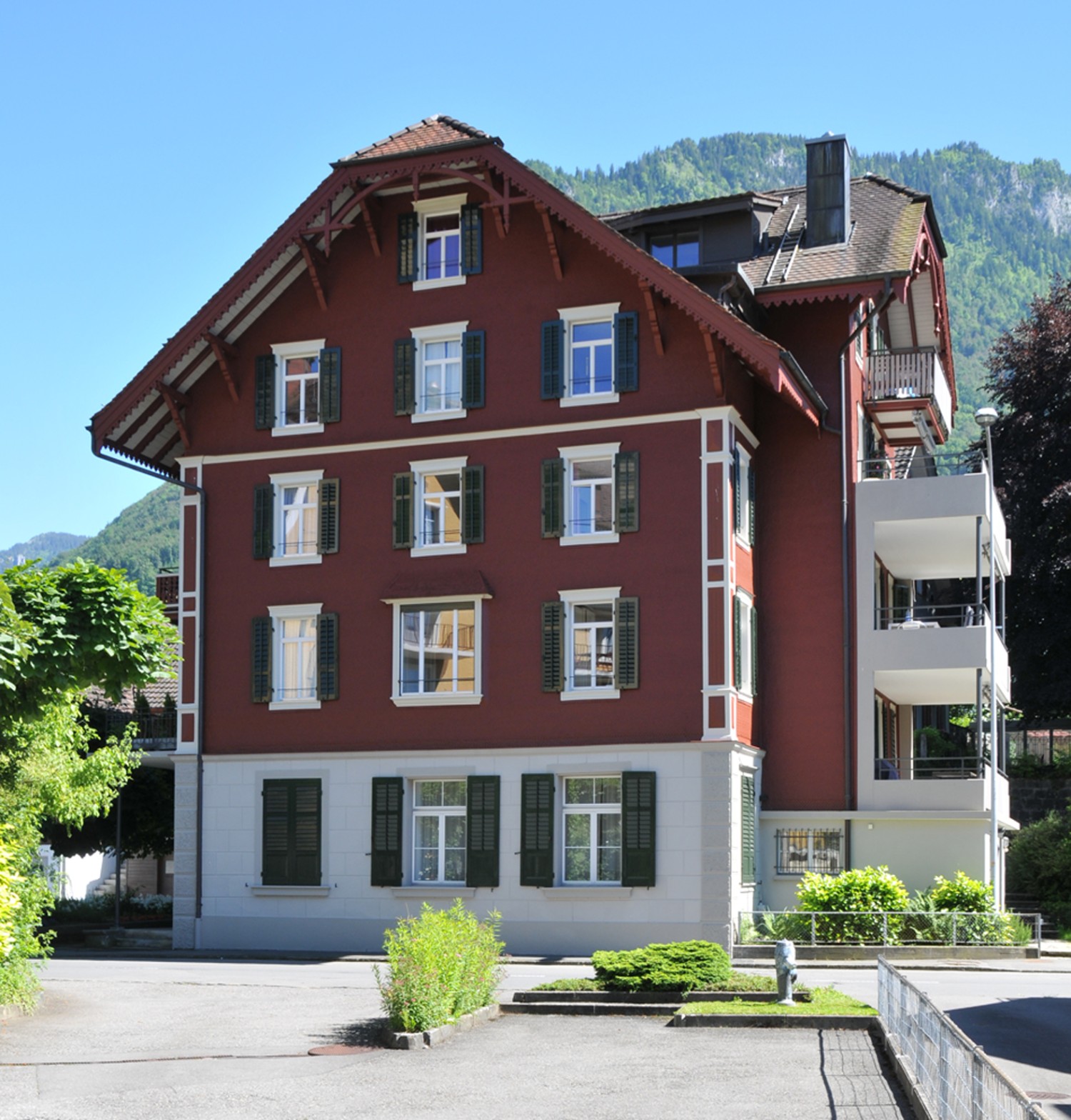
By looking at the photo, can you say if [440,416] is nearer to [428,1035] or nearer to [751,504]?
[751,504]

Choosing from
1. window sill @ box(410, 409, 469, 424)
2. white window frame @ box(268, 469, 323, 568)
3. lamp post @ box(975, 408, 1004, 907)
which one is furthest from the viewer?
white window frame @ box(268, 469, 323, 568)

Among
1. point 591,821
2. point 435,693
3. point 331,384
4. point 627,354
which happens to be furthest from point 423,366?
point 591,821

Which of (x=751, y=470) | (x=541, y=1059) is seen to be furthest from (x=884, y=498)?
(x=541, y=1059)

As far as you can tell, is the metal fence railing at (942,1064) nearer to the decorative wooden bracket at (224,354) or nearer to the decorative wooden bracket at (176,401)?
the decorative wooden bracket at (224,354)

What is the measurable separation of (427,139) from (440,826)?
13178 mm

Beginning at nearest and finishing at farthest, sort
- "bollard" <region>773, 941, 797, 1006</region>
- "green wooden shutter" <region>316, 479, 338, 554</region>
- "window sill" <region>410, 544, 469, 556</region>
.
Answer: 1. "bollard" <region>773, 941, 797, 1006</region>
2. "window sill" <region>410, 544, 469, 556</region>
3. "green wooden shutter" <region>316, 479, 338, 554</region>

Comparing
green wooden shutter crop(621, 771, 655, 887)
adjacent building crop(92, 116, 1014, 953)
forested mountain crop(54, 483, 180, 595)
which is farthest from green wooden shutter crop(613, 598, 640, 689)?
forested mountain crop(54, 483, 180, 595)

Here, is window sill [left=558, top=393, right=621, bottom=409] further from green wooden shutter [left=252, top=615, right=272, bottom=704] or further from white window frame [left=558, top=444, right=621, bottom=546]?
green wooden shutter [left=252, top=615, right=272, bottom=704]

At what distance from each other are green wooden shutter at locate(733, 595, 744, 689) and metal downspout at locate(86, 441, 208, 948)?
10.7 meters

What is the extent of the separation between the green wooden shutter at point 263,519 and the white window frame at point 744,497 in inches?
366

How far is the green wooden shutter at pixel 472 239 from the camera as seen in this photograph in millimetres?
33219

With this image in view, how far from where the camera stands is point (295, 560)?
33812 millimetres

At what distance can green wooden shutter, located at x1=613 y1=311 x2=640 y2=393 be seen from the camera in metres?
31.4

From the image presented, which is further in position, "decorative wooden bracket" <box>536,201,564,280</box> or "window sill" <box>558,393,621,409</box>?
"decorative wooden bracket" <box>536,201,564,280</box>
